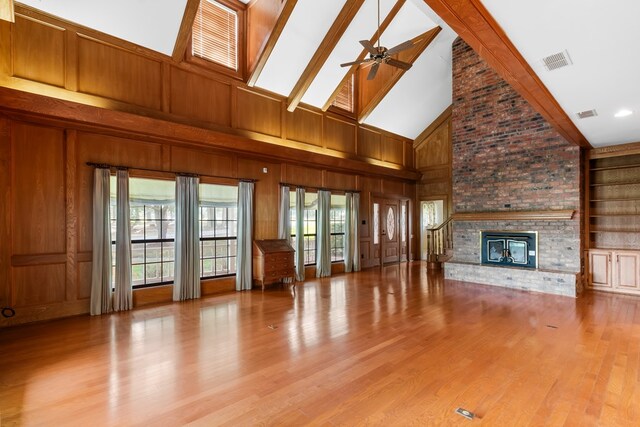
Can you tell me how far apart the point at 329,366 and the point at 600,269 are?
20.9 ft

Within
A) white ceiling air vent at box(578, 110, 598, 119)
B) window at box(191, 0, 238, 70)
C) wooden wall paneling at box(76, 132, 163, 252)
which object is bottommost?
wooden wall paneling at box(76, 132, 163, 252)

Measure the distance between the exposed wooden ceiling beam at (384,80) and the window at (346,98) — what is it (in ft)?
0.88

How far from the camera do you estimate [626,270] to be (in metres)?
6.13

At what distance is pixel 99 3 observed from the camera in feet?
15.3

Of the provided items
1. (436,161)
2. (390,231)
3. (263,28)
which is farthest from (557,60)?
(436,161)

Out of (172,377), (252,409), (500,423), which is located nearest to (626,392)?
(500,423)

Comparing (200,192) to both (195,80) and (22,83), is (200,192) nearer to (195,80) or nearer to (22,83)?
(195,80)

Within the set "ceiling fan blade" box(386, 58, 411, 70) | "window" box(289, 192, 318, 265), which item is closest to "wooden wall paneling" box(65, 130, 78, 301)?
"window" box(289, 192, 318, 265)

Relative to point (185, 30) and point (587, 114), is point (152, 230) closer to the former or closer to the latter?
point (185, 30)

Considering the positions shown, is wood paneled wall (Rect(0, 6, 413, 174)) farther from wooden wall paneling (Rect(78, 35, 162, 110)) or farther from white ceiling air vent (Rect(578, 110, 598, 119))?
white ceiling air vent (Rect(578, 110, 598, 119))

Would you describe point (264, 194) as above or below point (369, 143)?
below

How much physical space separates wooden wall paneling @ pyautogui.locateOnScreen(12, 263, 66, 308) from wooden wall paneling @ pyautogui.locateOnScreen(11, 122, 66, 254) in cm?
25

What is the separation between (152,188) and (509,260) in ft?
23.7

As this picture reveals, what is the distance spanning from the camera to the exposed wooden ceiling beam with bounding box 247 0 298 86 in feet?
19.5
